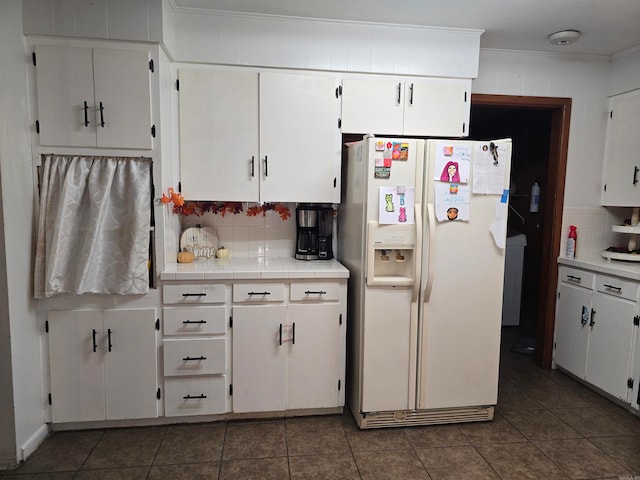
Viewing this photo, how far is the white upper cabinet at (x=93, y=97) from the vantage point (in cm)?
224

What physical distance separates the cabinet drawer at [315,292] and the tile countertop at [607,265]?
187 cm

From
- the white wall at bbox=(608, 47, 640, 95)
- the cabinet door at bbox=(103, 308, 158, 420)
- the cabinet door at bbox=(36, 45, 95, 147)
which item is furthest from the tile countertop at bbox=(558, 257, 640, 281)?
the cabinet door at bbox=(36, 45, 95, 147)

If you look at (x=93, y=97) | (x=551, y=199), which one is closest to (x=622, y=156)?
(x=551, y=199)

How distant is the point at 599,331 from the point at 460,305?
4.00 feet

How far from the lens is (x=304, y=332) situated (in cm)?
252

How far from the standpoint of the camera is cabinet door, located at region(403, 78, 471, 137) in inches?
109

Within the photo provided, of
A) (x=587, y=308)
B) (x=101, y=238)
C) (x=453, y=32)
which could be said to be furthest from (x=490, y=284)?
(x=101, y=238)

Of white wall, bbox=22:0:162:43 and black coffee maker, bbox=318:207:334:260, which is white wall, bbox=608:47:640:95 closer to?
black coffee maker, bbox=318:207:334:260

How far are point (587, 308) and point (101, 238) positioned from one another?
10.8 ft

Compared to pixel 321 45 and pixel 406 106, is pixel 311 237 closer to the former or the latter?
pixel 406 106

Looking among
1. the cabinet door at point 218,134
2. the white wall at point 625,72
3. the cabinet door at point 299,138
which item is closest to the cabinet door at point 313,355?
the cabinet door at point 299,138

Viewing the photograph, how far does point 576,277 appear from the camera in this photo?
10.2 feet

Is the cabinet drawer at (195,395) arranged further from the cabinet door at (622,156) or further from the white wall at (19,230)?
the cabinet door at (622,156)

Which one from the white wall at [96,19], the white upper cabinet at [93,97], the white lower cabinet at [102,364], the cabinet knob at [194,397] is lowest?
the cabinet knob at [194,397]
